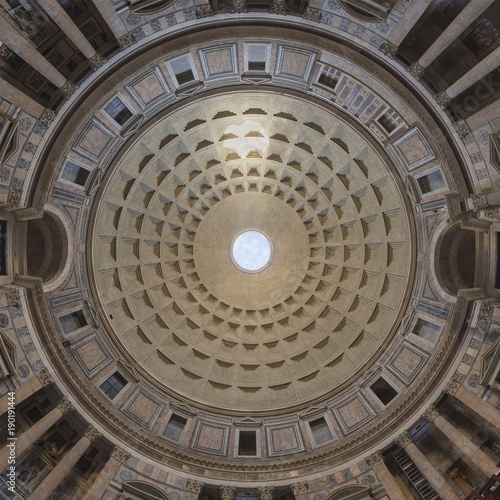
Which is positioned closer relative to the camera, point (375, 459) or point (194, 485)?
point (375, 459)

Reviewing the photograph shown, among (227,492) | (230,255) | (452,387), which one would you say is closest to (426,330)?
(452,387)

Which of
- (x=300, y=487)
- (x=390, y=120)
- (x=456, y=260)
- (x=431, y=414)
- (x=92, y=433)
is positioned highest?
(x=390, y=120)

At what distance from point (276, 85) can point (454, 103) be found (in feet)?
32.4

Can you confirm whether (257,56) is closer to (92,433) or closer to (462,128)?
(462,128)

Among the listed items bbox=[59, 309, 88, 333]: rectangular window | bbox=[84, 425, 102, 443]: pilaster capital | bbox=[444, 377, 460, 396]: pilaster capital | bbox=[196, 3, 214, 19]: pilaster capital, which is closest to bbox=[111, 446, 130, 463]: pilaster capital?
Result: bbox=[84, 425, 102, 443]: pilaster capital

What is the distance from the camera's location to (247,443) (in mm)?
29172

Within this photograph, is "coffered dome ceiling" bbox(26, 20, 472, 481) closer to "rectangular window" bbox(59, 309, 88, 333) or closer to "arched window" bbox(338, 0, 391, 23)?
"rectangular window" bbox(59, 309, 88, 333)

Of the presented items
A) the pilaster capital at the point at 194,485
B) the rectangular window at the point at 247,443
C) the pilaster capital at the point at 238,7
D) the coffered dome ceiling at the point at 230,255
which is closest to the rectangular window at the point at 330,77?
the coffered dome ceiling at the point at 230,255

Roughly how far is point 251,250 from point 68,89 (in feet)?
60.5

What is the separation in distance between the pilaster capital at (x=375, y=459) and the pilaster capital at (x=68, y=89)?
25.9 meters

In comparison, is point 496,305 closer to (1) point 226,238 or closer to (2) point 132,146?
(1) point 226,238

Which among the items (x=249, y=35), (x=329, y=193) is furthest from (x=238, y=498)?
(x=249, y=35)

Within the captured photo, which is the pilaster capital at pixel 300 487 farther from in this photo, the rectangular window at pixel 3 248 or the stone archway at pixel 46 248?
the rectangular window at pixel 3 248

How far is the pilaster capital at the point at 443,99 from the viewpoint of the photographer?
2075 centimetres
